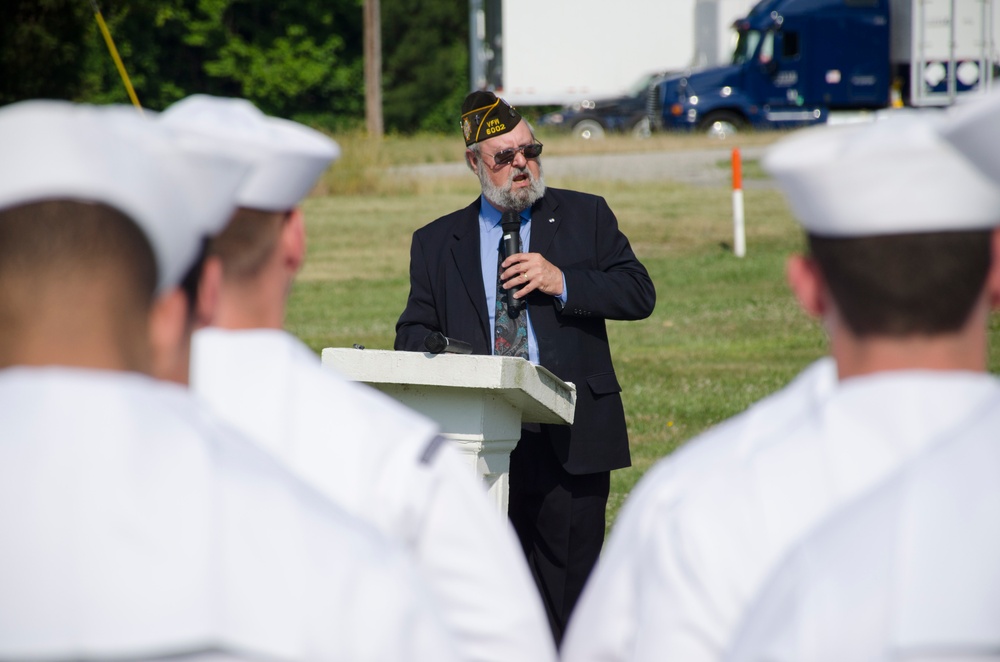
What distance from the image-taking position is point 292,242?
7.72 feet

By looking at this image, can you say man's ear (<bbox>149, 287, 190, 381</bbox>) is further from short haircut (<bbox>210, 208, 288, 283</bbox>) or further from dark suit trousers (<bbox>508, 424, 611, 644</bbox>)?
dark suit trousers (<bbox>508, 424, 611, 644</bbox>)

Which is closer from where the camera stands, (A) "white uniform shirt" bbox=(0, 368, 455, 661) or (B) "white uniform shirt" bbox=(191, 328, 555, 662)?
(A) "white uniform shirt" bbox=(0, 368, 455, 661)

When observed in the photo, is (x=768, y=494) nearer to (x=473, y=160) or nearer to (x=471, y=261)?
(x=471, y=261)

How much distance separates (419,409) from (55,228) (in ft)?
8.55

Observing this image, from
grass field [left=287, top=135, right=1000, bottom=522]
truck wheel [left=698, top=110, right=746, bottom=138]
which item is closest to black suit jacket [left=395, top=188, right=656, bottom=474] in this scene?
grass field [left=287, top=135, right=1000, bottom=522]

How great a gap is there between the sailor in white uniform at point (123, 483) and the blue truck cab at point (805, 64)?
28.1 metres

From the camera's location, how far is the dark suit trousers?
190 inches

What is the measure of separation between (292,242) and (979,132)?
1142 millimetres

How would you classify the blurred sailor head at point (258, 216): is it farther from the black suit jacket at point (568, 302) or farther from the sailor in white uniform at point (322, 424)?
the black suit jacket at point (568, 302)

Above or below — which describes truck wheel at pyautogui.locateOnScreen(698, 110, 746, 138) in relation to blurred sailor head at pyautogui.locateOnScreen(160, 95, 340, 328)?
below

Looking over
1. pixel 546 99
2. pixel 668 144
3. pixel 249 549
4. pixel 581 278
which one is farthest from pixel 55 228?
pixel 546 99

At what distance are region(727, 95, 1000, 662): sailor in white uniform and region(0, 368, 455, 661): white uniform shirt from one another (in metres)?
0.48

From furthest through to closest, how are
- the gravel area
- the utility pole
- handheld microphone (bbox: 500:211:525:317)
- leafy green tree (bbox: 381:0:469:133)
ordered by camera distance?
leafy green tree (bbox: 381:0:469:133)
the utility pole
the gravel area
handheld microphone (bbox: 500:211:525:317)

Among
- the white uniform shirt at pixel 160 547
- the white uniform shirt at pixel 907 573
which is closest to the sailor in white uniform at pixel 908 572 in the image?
the white uniform shirt at pixel 907 573
